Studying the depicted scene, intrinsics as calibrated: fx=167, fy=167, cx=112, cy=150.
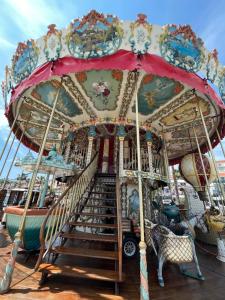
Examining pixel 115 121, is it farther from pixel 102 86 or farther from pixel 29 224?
pixel 29 224

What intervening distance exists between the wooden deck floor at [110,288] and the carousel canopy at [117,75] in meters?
4.51

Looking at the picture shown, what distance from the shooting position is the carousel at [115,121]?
3.46m

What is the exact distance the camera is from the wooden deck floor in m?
2.56

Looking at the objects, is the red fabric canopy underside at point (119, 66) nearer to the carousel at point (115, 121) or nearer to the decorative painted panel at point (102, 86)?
the carousel at point (115, 121)

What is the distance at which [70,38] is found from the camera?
448cm

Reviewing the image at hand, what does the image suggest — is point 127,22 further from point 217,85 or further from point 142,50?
point 217,85

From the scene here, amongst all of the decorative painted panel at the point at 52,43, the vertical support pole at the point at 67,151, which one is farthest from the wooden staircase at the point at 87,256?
Answer: the decorative painted panel at the point at 52,43

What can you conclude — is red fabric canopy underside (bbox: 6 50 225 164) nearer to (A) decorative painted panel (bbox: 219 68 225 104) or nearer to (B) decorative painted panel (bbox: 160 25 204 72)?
(B) decorative painted panel (bbox: 160 25 204 72)

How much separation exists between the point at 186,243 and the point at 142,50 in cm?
454

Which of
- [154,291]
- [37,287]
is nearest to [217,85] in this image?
[154,291]

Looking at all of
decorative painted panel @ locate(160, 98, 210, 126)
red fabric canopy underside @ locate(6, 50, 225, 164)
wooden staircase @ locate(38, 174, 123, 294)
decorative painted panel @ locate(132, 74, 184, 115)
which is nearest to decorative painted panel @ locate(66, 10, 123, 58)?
red fabric canopy underside @ locate(6, 50, 225, 164)

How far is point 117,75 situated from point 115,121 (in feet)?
7.48

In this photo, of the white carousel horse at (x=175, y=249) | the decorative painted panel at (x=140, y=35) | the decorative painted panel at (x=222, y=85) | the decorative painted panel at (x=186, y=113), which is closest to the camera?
the white carousel horse at (x=175, y=249)

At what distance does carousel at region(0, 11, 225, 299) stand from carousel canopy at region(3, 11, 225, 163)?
30mm
